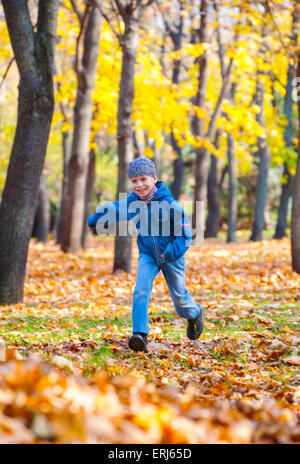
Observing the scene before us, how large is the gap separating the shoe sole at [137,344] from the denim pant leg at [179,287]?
2.09ft

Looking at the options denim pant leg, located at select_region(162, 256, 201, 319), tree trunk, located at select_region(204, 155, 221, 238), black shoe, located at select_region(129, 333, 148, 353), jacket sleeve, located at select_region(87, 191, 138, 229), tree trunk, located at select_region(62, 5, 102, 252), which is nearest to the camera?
black shoe, located at select_region(129, 333, 148, 353)

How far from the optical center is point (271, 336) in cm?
579

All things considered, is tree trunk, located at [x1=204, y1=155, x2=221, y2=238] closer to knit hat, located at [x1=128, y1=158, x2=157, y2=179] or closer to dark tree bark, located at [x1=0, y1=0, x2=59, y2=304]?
dark tree bark, located at [x1=0, y1=0, x2=59, y2=304]

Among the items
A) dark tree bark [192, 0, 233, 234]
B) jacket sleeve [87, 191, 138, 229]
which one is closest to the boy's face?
jacket sleeve [87, 191, 138, 229]

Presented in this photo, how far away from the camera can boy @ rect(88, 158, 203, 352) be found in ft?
16.1

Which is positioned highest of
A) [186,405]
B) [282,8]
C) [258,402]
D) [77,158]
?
[282,8]

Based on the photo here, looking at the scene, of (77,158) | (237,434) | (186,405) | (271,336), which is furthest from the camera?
(77,158)

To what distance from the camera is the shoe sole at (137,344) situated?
486 cm

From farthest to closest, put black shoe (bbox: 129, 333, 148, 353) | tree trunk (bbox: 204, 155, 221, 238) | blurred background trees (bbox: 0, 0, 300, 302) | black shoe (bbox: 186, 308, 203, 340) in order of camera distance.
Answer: tree trunk (bbox: 204, 155, 221, 238) → blurred background trees (bbox: 0, 0, 300, 302) → black shoe (bbox: 186, 308, 203, 340) → black shoe (bbox: 129, 333, 148, 353)

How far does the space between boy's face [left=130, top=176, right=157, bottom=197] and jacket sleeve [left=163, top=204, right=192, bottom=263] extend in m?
0.32

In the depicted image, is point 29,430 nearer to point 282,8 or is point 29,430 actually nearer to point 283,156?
point 282,8
